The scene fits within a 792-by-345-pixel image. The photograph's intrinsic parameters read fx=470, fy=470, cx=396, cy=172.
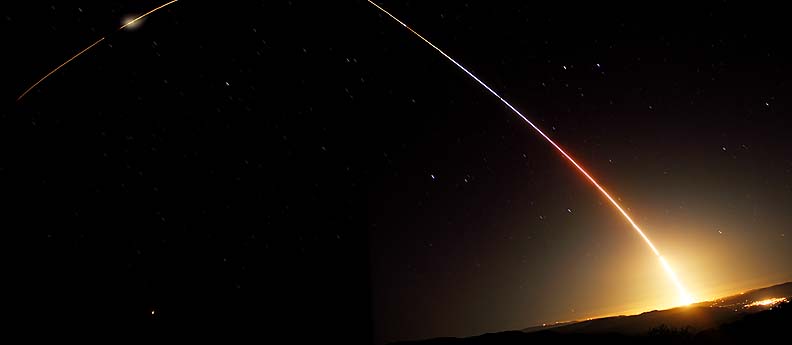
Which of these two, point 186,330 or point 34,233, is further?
point 186,330

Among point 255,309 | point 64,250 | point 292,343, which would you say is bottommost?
point 292,343

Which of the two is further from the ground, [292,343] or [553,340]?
[292,343]

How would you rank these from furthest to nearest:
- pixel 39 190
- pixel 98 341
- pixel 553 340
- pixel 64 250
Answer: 1. pixel 553 340
2. pixel 98 341
3. pixel 64 250
4. pixel 39 190

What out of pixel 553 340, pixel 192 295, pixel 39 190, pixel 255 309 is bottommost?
pixel 553 340

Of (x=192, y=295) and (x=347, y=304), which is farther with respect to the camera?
(x=347, y=304)

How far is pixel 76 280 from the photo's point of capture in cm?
2225

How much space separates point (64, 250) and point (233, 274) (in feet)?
31.5

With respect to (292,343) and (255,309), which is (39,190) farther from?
(292,343)

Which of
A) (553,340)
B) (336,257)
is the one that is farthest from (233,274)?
(553,340)

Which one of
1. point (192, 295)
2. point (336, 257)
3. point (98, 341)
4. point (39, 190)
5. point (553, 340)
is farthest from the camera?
point (553, 340)

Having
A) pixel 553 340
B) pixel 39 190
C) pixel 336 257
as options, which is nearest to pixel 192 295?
pixel 336 257

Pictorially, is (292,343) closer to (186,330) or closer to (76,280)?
(186,330)

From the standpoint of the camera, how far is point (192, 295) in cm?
2812

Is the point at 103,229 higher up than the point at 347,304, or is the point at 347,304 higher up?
the point at 103,229
